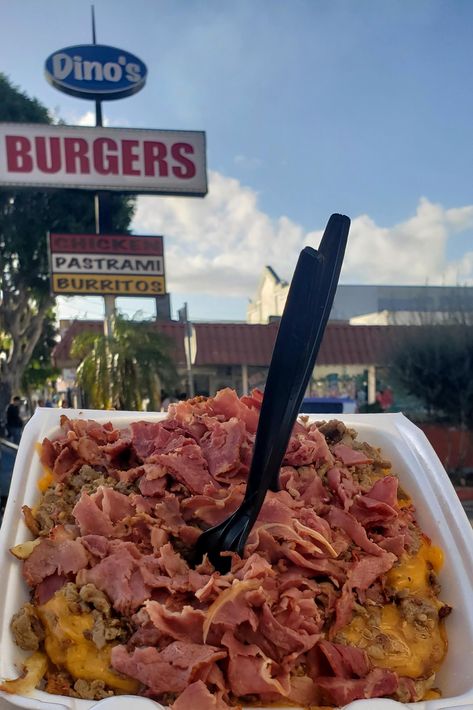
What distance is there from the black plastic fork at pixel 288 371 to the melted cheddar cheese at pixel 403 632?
385mm

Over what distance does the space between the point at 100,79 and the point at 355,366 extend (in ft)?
35.8

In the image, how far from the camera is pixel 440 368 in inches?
413

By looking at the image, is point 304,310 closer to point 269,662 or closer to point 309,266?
point 309,266

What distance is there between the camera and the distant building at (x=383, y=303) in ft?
34.6

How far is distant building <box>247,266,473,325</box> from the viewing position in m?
10.5

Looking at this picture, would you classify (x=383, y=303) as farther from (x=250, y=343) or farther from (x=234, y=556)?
(x=234, y=556)

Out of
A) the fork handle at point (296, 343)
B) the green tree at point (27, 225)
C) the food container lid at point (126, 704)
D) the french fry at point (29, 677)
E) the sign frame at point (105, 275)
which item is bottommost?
the french fry at point (29, 677)

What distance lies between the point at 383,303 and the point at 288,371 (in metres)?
26.7

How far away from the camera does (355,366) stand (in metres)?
17.2

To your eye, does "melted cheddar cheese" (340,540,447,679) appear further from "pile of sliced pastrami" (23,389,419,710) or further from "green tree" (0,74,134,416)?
"green tree" (0,74,134,416)

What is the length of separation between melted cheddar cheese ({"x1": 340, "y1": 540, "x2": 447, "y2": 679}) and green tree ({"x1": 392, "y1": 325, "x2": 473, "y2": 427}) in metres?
9.26

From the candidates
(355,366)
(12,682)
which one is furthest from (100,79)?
(12,682)

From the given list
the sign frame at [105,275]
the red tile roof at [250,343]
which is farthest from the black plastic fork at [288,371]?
the red tile roof at [250,343]

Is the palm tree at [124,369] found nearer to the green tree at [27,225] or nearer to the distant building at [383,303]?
the distant building at [383,303]
